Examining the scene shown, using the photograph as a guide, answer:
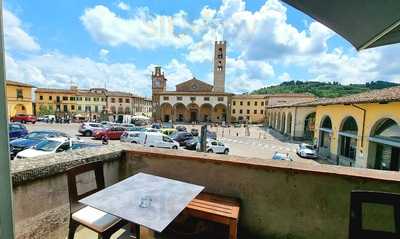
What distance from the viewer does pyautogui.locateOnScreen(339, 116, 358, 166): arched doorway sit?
15594 millimetres

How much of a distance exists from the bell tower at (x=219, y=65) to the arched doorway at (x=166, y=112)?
13.3 m

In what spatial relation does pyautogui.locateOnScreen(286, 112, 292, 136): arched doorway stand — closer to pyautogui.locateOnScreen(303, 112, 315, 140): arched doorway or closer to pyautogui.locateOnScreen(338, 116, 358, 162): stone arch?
pyautogui.locateOnScreen(303, 112, 315, 140): arched doorway

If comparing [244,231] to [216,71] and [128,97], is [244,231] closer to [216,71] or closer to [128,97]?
[216,71]

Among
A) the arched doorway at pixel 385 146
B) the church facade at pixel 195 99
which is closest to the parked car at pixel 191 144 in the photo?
the arched doorway at pixel 385 146

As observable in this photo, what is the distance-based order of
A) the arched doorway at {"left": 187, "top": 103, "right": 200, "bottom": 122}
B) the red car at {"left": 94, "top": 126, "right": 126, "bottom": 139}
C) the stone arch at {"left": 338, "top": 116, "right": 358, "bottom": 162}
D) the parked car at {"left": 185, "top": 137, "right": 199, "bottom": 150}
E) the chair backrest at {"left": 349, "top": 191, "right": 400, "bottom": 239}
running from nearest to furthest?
the chair backrest at {"left": 349, "top": 191, "right": 400, "bottom": 239}
the stone arch at {"left": 338, "top": 116, "right": 358, "bottom": 162}
the parked car at {"left": 185, "top": 137, "right": 199, "bottom": 150}
the red car at {"left": 94, "top": 126, "right": 126, "bottom": 139}
the arched doorway at {"left": 187, "top": 103, "right": 200, "bottom": 122}

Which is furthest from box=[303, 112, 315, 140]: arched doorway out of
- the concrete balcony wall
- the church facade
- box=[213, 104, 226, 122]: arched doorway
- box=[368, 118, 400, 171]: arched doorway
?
the concrete balcony wall

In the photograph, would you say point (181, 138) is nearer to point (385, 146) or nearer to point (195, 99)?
point (385, 146)

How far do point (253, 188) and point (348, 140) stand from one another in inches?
706

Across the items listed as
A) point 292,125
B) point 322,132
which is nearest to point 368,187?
point 322,132

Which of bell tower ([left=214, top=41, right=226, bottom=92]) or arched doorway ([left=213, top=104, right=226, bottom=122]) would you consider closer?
arched doorway ([left=213, top=104, right=226, bottom=122])

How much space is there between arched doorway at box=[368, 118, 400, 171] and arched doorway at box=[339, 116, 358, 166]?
178 centimetres

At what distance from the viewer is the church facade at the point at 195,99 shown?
52.3 metres

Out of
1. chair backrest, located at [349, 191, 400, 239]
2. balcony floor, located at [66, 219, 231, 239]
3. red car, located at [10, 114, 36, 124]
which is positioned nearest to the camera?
chair backrest, located at [349, 191, 400, 239]

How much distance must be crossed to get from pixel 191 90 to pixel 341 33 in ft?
178
